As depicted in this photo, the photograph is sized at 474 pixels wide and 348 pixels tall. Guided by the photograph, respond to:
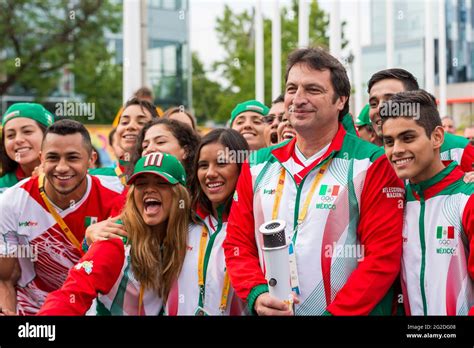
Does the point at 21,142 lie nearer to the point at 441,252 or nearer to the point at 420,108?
the point at 420,108

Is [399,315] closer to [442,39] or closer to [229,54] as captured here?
[442,39]

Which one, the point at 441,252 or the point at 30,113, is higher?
the point at 30,113

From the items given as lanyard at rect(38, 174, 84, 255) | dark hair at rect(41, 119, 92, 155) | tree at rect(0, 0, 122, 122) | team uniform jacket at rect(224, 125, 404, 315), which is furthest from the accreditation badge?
tree at rect(0, 0, 122, 122)

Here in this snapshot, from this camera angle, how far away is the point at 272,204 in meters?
4.45

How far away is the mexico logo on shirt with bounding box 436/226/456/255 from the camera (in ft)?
13.6

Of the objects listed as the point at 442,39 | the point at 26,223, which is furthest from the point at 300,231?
the point at 442,39

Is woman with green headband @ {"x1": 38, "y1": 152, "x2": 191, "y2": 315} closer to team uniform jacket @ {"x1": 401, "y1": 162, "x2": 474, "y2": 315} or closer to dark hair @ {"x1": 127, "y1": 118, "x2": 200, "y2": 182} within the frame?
dark hair @ {"x1": 127, "y1": 118, "x2": 200, "y2": 182}

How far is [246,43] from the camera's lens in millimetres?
30188

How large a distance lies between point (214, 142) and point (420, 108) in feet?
4.99

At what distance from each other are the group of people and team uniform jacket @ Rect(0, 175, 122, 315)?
0.14 ft

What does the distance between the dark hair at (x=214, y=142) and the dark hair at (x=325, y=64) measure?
906 millimetres

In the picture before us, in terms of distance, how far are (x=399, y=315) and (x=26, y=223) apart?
9.19 ft

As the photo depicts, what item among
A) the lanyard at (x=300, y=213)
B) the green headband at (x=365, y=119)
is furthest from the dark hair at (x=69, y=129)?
the green headband at (x=365, y=119)

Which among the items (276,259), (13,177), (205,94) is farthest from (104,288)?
(205,94)
